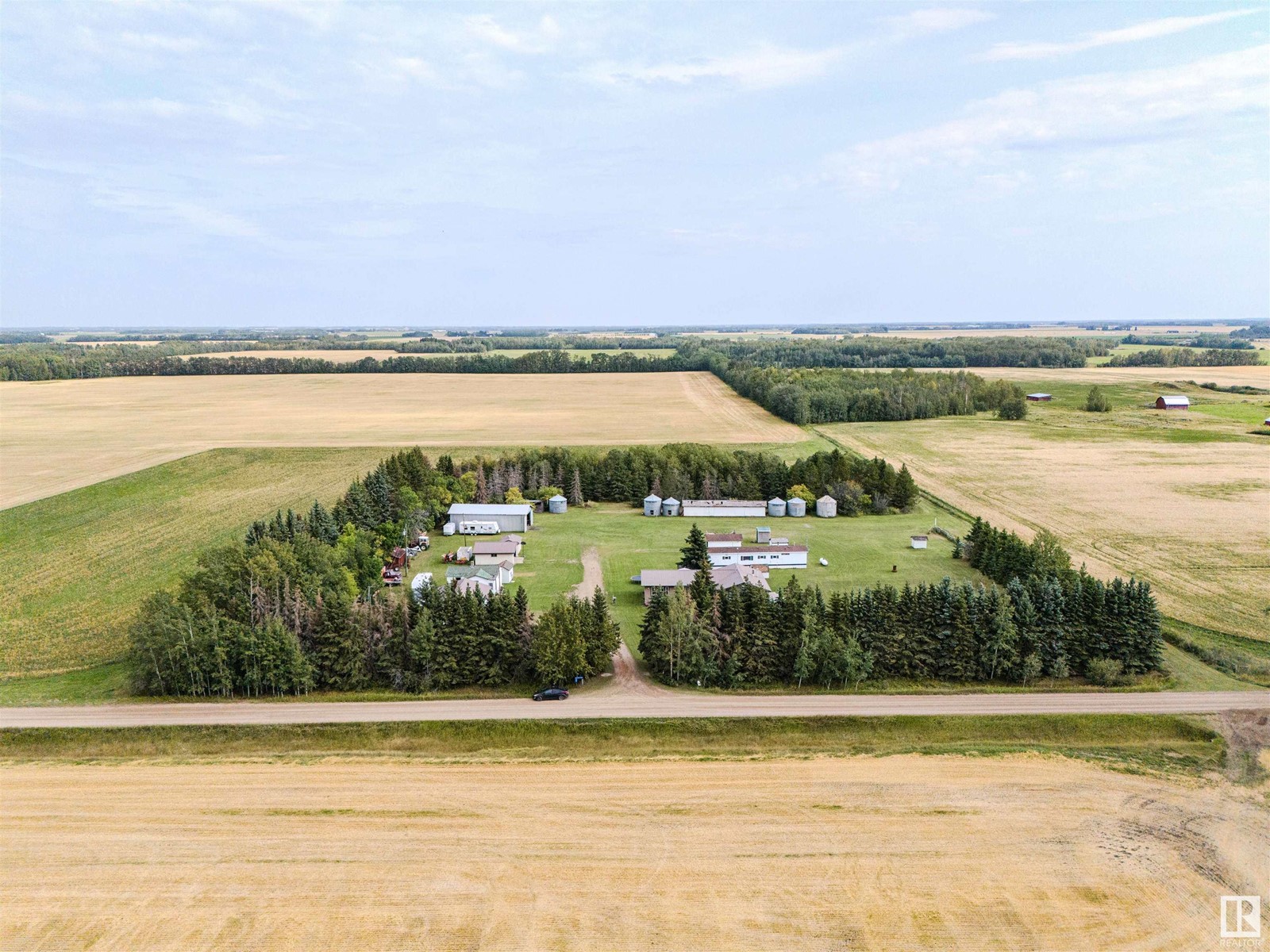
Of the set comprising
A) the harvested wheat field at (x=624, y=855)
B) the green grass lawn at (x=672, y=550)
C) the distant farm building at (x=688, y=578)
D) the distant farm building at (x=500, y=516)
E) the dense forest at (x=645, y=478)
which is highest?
the dense forest at (x=645, y=478)

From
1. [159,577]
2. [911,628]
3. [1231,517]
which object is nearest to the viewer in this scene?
[911,628]

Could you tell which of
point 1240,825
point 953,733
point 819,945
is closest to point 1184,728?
point 1240,825

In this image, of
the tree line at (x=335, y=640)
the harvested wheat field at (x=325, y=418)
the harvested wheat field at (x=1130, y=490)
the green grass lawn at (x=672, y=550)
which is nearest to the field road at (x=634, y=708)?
the tree line at (x=335, y=640)

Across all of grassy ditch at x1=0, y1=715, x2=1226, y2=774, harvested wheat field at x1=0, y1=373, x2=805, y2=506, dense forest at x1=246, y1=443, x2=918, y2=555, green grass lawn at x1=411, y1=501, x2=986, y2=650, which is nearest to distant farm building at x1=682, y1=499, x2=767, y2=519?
green grass lawn at x1=411, y1=501, x2=986, y2=650

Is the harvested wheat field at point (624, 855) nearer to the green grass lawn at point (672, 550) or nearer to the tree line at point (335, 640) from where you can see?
the tree line at point (335, 640)

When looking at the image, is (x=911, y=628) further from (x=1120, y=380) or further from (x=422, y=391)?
(x=1120, y=380)

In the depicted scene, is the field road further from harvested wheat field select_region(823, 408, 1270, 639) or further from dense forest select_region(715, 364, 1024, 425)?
dense forest select_region(715, 364, 1024, 425)
